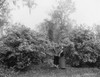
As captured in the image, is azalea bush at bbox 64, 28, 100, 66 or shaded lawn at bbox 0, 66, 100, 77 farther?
azalea bush at bbox 64, 28, 100, 66

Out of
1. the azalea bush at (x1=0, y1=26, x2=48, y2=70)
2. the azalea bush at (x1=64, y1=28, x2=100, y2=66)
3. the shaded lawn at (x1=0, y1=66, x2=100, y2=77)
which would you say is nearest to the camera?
the shaded lawn at (x1=0, y1=66, x2=100, y2=77)

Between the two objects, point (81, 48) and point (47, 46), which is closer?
point (47, 46)

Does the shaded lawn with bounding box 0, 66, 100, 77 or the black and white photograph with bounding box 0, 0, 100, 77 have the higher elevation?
the black and white photograph with bounding box 0, 0, 100, 77

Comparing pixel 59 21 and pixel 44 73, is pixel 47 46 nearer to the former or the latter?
pixel 44 73

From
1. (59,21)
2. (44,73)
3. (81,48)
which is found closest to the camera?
(44,73)

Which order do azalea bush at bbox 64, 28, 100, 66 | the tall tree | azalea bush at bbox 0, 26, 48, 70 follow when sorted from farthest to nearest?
the tall tree → azalea bush at bbox 64, 28, 100, 66 → azalea bush at bbox 0, 26, 48, 70

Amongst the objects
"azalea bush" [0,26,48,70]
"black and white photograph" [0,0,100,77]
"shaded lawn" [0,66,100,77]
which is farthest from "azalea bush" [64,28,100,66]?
"azalea bush" [0,26,48,70]

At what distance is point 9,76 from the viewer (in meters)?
7.41

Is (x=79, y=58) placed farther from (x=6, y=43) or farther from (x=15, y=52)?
(x=6, y=43)

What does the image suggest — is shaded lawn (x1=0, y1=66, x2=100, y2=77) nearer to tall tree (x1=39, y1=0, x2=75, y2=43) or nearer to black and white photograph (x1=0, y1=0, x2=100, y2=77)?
black and white photograph (x1=0, y1=0, x2=100, y2=77)

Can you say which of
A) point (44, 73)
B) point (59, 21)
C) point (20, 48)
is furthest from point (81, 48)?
point (20, 48)

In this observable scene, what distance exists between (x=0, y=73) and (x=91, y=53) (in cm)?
770

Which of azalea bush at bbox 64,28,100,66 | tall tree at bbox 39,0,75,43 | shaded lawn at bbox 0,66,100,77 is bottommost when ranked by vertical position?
shaded lawn at bbox 0,66,100,77

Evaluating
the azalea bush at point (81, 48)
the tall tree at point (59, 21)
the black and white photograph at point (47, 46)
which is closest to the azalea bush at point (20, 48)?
the black and white photograph at point (47, 46)
